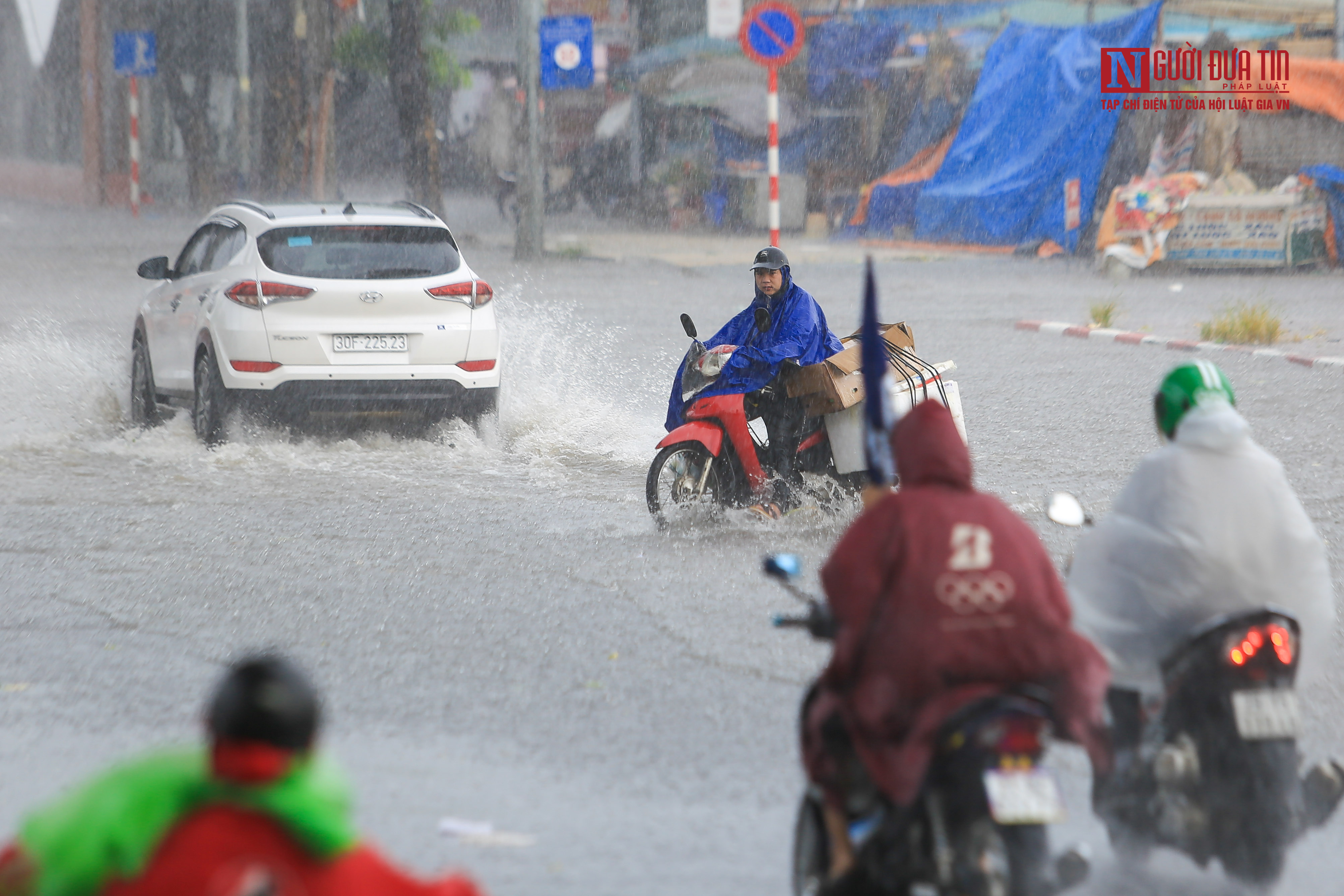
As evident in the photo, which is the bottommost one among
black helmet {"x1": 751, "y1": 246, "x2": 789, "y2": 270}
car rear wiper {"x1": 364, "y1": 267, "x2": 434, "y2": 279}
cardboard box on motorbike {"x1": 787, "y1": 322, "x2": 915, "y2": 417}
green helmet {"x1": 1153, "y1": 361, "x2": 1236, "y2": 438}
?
cardboard box on motorbike {"x1": 787, "y1": 322, "x2": 915, "y2": 417}

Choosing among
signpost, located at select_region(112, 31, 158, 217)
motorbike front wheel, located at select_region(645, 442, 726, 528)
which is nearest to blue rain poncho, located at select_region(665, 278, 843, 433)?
motorbike front wheel, located at select_region(645, 442, 726, 528)

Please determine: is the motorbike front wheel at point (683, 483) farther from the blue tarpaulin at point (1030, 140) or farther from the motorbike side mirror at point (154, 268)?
the blue tarpaulin at point (1030, 140)

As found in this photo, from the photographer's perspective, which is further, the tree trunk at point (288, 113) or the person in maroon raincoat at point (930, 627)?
the tree trunk at point (288, 113)

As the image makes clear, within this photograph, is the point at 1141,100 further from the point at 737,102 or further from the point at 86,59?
the point at 86,59

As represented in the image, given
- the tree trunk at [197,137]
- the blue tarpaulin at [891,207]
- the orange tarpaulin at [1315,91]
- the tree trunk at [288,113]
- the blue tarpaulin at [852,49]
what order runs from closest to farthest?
1. the orange tarpaulin at [1315,91]
2. the tree trunk at [288,113]
3. the blue tarpaulin at [891,207]
4. the blue tarpaulin at [852,49]
5. the tree trunk at [197,137]

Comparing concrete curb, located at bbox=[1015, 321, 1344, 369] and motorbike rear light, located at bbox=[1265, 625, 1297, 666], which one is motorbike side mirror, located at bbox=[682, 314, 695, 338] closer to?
motorbike rear light, located at bbox=[1265, 625, 1297, 666]

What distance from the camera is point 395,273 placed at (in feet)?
35.0

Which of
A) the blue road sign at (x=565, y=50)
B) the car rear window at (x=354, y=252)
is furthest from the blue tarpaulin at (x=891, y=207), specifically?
the car rear window at (x=354, y=252)

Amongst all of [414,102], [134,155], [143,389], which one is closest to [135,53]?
[134,155]

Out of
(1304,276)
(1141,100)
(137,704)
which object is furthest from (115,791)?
(1141,100)

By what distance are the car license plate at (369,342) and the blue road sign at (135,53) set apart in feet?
90.2

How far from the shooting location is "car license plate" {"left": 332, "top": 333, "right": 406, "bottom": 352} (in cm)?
1044

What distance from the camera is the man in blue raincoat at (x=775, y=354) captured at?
27.0 feet

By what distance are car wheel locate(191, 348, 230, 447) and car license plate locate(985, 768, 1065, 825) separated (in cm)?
815
